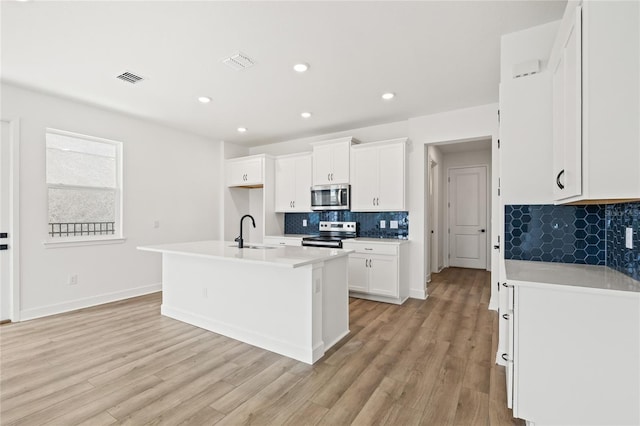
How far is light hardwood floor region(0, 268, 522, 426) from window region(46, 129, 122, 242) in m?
1.19

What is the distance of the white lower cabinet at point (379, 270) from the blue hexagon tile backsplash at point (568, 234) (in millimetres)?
1826

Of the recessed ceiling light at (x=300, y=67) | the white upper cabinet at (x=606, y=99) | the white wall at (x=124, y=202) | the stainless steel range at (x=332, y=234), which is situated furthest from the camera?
the stainless steel range at (x=332, y=234)

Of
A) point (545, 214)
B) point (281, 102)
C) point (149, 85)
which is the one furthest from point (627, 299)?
point (149, 85)

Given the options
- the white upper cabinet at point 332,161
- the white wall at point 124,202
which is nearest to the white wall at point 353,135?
the white upper cabinet at point 332,161

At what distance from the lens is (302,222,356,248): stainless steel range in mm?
4645

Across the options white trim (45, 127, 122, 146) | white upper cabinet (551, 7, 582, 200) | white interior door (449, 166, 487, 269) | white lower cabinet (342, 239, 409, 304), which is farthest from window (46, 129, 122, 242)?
white interior door (449, 166, 487, 269)

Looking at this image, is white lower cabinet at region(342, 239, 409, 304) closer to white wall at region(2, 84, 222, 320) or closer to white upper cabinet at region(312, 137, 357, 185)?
white upper cabinet at region(312, 137, 357, 185)

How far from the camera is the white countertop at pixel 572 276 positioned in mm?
1510

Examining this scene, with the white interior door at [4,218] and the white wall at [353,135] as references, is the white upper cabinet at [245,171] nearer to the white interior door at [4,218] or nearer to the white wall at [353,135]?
the white wall at [353,135]

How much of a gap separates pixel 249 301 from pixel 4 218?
3.03 metres

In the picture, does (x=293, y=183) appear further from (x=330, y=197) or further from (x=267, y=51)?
(x=267, y=51)

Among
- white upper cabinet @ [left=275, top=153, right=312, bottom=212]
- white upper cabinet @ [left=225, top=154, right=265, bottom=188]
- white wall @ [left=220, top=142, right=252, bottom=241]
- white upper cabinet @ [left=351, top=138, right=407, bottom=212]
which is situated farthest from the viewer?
white wall @ [left=220, top=142, right=252, bottom=241]

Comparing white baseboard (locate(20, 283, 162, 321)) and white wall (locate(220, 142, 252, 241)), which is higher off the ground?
white wall (locate(220, 142, 252, 241))

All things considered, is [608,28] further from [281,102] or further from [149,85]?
[149,85]
